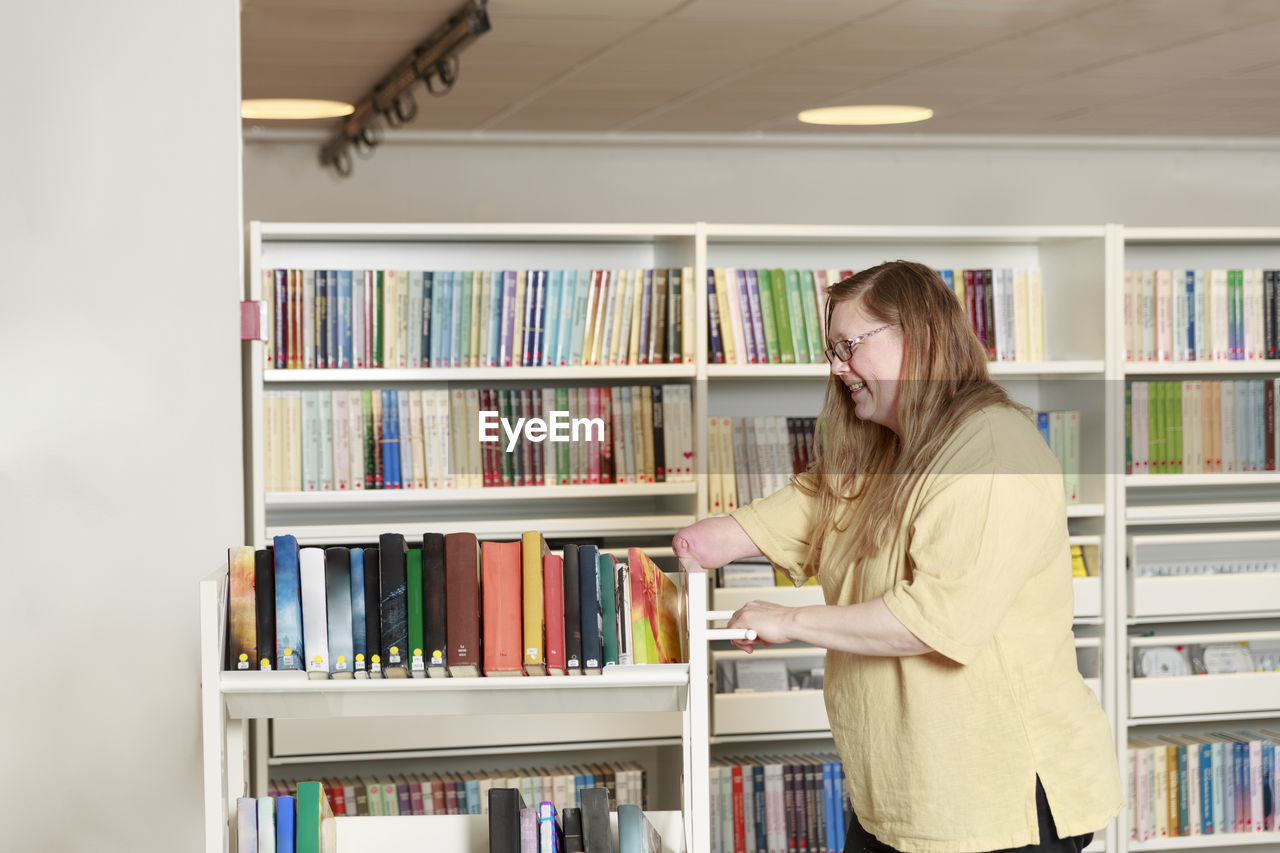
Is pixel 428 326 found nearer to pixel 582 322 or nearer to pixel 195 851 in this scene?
pixel 582 322

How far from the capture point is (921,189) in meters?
4.70

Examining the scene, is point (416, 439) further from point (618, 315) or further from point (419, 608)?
point (419, 608)

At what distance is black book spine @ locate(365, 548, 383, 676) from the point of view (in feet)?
5.33

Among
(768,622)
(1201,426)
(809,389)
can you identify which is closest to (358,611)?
(768,622)

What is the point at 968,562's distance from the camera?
4.90ft

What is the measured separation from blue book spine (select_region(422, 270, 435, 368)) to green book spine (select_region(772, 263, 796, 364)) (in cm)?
88

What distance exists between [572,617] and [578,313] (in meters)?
1.54

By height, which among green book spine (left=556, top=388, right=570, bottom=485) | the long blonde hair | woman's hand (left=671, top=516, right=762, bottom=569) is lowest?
woman's hand (left=671, top=516, right=762, bottom=569)

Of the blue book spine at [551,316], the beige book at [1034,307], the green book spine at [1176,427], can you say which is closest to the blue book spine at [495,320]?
the blue book spine at [551,316]

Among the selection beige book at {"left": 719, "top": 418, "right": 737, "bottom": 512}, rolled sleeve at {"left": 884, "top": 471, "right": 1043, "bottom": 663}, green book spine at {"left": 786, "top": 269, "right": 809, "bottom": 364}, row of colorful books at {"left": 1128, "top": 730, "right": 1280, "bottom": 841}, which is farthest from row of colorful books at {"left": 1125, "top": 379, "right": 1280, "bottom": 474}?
rolled sleeve at {"left": 884, "top": 471, "right": 1043, "bottom": 663}

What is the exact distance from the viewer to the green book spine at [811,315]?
3205 mm

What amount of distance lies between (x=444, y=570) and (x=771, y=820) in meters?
1.89

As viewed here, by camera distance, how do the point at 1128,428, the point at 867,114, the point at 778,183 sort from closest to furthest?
1. the point at 1128,428
2. the point at 867,114
3. the point at 778,183

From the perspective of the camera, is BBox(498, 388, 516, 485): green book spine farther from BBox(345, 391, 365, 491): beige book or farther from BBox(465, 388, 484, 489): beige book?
BBox(345, 391, 365, 491): beige book
